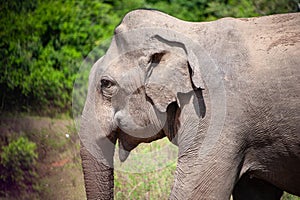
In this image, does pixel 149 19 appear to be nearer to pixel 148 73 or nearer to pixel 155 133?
pixel 148 73

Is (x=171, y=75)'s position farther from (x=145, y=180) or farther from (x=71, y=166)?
(x=71, y=166)

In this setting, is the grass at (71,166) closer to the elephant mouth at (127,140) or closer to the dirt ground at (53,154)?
the dirt ground at (53,154)

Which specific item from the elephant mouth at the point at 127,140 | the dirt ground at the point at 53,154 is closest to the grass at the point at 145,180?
the dirt ground at the point at 53,154

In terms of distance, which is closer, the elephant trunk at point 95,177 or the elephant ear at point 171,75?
the elephant ear at point 171,75

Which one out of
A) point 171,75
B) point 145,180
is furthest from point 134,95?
point 145,180

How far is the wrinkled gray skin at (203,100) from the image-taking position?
9.53ft

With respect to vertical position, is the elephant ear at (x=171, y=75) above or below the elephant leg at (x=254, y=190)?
above

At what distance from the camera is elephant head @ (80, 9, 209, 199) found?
9.89 ft

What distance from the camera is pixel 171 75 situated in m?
3.02

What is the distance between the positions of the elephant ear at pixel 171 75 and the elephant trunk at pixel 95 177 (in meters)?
0.43

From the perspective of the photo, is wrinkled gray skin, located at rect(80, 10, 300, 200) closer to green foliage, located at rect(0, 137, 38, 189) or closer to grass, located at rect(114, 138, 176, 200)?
grass, located at rect(114, 138, 176, 200)

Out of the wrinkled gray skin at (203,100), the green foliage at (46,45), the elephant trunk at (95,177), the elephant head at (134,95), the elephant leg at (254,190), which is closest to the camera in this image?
the wrinkled gray skin at (203,100)

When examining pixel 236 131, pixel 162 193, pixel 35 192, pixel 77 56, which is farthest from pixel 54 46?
pixel 236 131

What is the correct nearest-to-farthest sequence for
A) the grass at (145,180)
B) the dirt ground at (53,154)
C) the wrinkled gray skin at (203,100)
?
A: the wrinkled gray skin at (203,100) → the grass at (145,180) → the dirt ground at (53,154)
